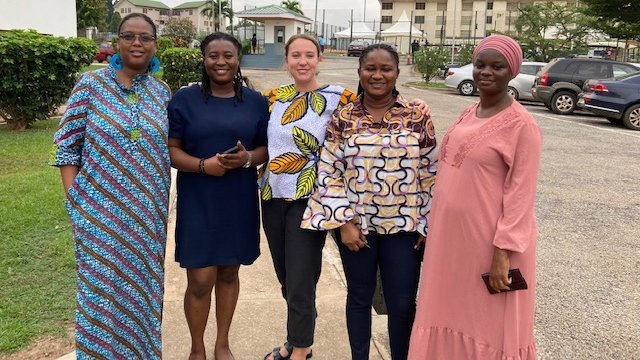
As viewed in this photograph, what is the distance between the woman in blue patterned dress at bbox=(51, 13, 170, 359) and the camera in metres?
2.42

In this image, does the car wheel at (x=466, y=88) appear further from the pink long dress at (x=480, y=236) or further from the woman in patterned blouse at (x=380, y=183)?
the pink long dress at (x=480, y=236)

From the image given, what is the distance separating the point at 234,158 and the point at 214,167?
0.36ft

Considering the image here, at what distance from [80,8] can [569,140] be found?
145 feet

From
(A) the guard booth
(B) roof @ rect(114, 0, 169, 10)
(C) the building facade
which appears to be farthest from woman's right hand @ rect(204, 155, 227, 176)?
(B) roof @ rect(114, 0, 169, 10)

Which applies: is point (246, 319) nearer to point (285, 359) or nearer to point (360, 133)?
point (285, 359)

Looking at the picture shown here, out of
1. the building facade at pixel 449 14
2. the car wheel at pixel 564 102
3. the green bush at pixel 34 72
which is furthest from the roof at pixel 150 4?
the green bush at pixel 34 72

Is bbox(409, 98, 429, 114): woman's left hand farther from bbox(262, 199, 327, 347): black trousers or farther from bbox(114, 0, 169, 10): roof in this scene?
bbox(114, 0, 169, 10): roof

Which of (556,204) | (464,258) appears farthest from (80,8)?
(464,258)

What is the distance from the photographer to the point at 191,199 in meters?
2.72

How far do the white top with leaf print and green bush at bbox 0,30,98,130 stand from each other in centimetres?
817

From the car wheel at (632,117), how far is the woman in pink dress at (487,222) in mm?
12394

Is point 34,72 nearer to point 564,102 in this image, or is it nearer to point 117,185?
point 117,185

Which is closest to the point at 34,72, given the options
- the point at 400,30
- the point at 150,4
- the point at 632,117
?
the point at 632,117

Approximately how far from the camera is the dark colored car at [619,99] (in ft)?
41.6
